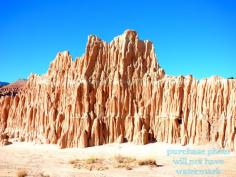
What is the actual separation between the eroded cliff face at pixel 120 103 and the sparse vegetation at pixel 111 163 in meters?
8.27

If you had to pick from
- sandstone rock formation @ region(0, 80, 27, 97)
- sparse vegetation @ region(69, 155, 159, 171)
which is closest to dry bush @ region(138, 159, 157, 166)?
sparse vegetation @ region(69, 155, 159, 171)

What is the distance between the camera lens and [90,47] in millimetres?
51000

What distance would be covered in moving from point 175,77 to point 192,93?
3.77m

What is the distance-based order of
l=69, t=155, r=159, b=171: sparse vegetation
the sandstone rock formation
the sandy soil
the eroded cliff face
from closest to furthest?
the sandy soil
l=69, t=155, r=159, b=171: sparse vegetation
the eroded cliff face
the sandstone rock formation

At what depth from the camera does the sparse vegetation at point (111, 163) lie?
33.6 meters

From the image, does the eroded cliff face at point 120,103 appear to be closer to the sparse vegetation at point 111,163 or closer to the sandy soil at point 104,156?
the sandy soil at point 104,156

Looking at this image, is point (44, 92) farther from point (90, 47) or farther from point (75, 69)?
point (90, 47)

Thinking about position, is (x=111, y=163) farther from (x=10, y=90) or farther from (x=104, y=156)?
(x=10, y=90)

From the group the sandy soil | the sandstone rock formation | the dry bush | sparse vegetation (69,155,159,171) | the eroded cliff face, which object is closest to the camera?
the sandy soil

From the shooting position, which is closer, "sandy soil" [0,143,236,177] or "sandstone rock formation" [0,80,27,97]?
"sandy soil" [0,143,236,177]

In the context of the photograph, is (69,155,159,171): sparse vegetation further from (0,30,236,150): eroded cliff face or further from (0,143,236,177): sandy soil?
(0,30,236,150): eroded cliff face

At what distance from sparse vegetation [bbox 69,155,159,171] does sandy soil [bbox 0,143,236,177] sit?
763 mm

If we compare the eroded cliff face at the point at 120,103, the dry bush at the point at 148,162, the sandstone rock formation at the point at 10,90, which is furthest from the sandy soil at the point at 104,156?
the sandstone rock formation at the point at 10,90

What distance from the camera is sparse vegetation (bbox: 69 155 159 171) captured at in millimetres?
33562
